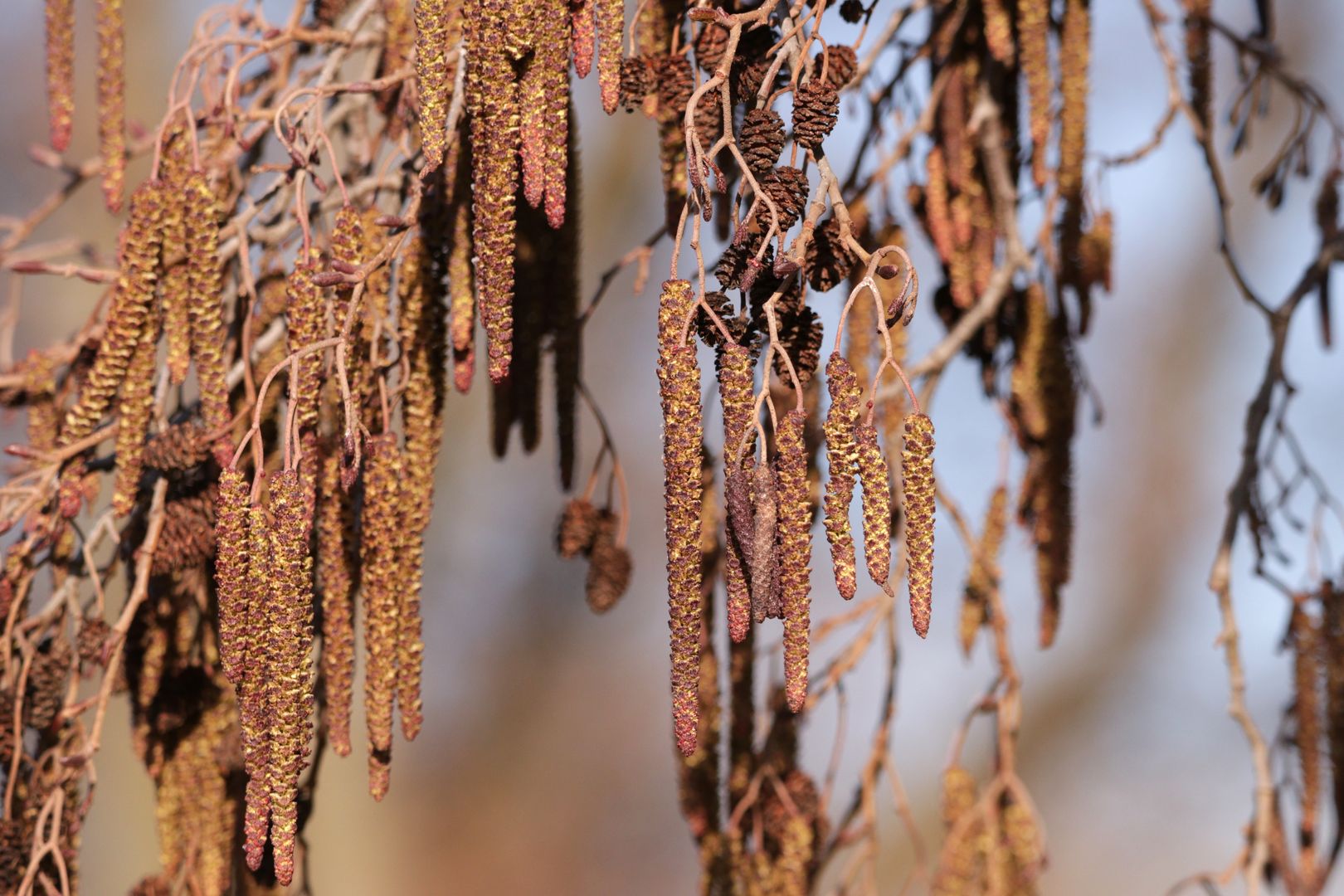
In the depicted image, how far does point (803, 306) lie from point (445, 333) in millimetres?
356

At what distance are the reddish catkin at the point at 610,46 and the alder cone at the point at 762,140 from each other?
0.45 feet

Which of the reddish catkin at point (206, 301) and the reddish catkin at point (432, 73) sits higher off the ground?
the reddish catkin at point (432, 73)

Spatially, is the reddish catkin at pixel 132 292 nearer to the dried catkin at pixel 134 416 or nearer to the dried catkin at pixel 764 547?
the dried catkin at pixel 134 416

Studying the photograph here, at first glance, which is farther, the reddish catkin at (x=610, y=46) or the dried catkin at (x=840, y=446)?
the reddish catkin at (x=610, y=46)

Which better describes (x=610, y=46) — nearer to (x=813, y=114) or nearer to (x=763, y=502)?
(x=813, y=114)

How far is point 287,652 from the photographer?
2.98 ft

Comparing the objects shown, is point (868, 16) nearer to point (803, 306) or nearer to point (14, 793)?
point (803, 306)

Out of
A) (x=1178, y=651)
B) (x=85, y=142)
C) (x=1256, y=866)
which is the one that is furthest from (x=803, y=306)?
(x=1178, y=651)

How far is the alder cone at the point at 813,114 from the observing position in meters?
0.92

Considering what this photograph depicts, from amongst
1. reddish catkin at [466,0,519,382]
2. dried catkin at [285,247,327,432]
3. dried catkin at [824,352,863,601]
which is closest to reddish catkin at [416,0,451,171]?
reddish catkin at [466,0,519,382]

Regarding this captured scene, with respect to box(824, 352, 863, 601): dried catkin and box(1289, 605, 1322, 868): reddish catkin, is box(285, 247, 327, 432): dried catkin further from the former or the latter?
box(1289, 605, 1322, 868): reddish catkin

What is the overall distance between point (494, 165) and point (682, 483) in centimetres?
30

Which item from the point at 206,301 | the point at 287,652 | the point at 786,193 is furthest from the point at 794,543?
the point at 206,301

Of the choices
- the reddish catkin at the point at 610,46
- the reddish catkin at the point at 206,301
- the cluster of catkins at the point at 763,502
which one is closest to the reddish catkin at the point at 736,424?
the cluster of catkins at the point at 763,502
